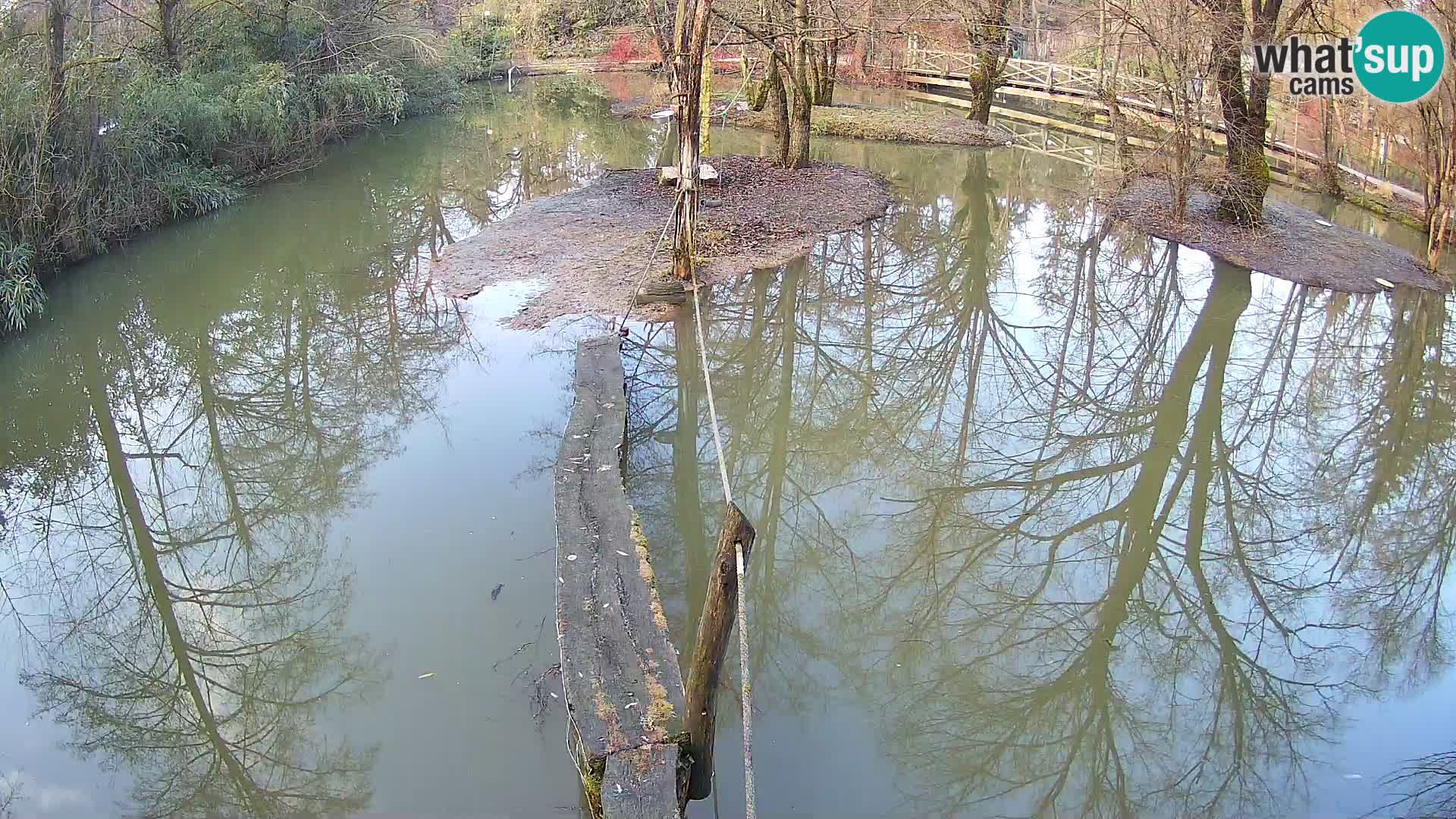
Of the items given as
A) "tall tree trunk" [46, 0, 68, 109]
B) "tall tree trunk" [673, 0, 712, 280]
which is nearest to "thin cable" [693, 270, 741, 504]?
"tall tree trunk" [673, 0, 712, 280]

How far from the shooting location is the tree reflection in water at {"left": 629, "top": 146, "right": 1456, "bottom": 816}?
5.01m

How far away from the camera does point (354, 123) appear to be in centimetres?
2066

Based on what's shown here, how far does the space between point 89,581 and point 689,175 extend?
254 inches

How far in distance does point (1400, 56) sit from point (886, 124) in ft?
33.4

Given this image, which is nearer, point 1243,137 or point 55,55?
point 55,55

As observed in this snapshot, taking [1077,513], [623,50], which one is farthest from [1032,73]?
[1077,513]

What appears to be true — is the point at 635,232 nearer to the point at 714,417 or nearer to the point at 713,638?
the point at 714,417

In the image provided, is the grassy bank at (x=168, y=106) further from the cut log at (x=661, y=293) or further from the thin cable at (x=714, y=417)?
the thin cable at (x=714, y=417)

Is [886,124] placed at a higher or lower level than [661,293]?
higher

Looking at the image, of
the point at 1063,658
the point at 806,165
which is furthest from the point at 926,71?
the point at 1063,658

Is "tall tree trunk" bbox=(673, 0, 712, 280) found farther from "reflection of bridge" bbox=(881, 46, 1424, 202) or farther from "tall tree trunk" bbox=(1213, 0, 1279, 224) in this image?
"tall tree trunk" bbox=(1213, 0, 1279, 224)

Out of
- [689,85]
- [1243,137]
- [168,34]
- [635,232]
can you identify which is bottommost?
[635,232]

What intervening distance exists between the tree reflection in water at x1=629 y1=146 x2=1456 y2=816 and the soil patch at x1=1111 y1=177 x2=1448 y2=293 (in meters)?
0.47

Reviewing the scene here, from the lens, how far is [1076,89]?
22.4 metres
